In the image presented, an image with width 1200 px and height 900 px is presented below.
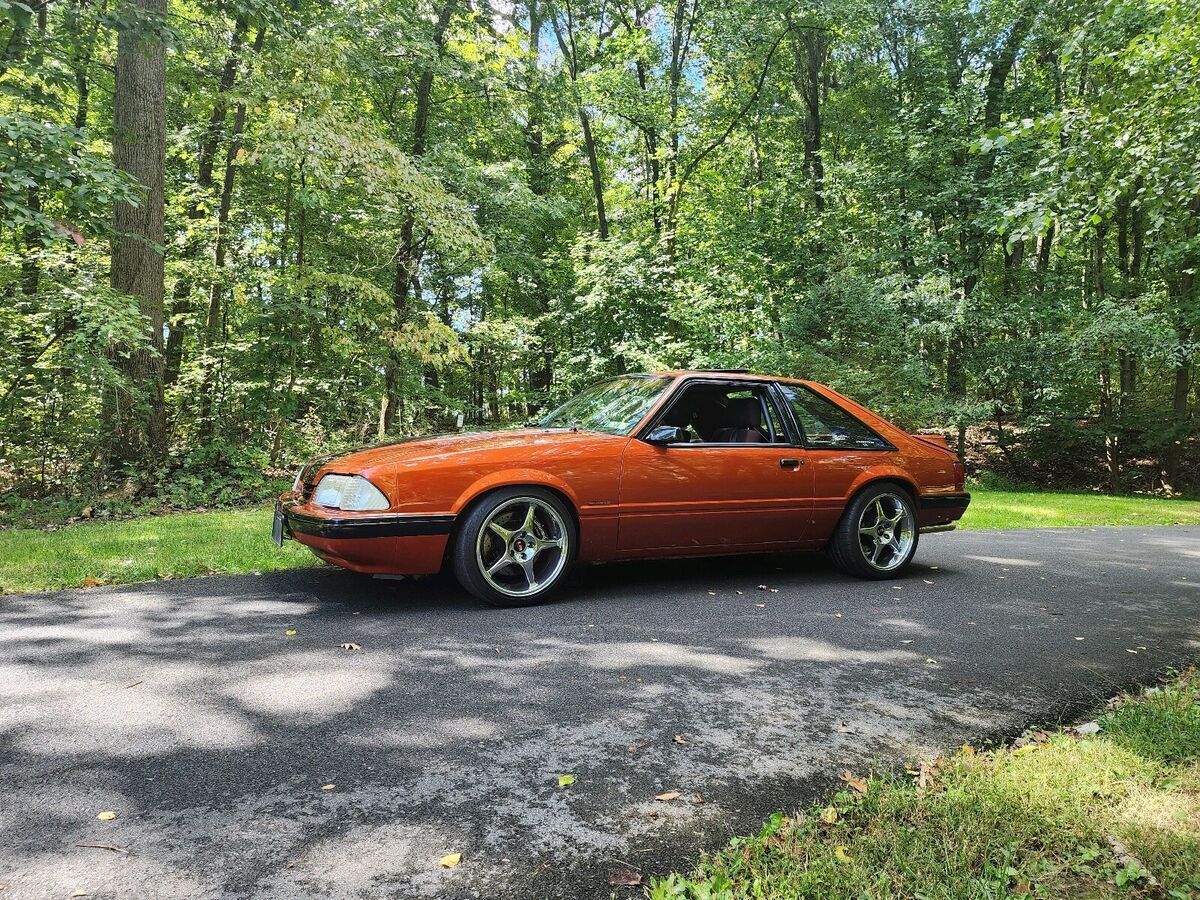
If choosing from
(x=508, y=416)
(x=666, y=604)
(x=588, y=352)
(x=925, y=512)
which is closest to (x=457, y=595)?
(x=666, y=604)

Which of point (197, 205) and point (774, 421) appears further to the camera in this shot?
point (197, 205)

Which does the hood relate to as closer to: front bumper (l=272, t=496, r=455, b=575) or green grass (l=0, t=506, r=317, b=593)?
front bumper (l=272, t=496, r=455, b=575)

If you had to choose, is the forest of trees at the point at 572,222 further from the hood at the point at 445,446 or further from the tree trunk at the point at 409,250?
the hood at the point at 445,446

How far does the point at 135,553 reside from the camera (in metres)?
5.68

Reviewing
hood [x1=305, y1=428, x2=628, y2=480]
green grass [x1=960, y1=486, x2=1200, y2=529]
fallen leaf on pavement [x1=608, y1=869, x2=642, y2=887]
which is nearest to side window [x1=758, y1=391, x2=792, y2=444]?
hood [x1=305, y1=428, x2=628, y2=480]

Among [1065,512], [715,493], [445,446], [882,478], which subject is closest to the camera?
[445,446]

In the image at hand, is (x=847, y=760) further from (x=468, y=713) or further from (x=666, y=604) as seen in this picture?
(x=666, y=604)

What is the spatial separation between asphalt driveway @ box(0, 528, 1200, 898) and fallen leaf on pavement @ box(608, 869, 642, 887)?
0.03 m

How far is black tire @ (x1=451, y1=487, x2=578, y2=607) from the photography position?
419 centimetres

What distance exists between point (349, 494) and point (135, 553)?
290 cm

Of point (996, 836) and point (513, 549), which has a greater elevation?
point (513, 549)

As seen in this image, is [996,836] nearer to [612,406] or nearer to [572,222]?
[612,406]

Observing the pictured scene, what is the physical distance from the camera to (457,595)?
4.59m

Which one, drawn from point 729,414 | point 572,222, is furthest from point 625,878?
point 572,222
